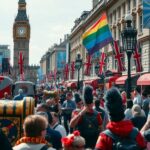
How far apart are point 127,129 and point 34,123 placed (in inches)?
40.2

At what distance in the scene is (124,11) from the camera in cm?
5206

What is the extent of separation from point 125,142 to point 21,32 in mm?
176688

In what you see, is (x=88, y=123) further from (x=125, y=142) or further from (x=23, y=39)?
(x=23, y=39)

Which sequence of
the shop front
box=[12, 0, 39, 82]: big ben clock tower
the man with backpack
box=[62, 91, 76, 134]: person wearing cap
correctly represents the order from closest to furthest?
the man with backpack
box=[62, 91, 76, 134]: person wearing cap
the shop front
box=[12, 0, 39, 82]: big ben clock tower

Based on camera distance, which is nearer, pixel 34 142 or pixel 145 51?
pixel 34 142

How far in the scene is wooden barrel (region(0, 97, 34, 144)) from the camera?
6828 mm

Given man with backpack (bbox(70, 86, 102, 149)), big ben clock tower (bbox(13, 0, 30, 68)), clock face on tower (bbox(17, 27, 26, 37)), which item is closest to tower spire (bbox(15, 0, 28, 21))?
big ben clock tower (bbox(13, 0, 30, 68))

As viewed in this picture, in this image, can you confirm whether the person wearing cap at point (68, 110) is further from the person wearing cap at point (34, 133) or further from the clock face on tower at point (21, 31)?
the clock face on tower at point (21, 31)

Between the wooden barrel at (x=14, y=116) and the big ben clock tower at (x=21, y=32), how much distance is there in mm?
170108

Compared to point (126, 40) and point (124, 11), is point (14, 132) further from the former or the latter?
point (124, 11)

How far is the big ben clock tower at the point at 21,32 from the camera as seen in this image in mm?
177000

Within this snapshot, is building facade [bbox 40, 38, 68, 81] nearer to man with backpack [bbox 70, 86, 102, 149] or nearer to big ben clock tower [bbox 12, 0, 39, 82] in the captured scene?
big ben clock tower [bbox 12, 0, 39, 82]

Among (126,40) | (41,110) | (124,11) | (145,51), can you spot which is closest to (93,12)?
(124,11)

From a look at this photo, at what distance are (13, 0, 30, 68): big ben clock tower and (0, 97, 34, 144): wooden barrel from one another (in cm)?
17011
